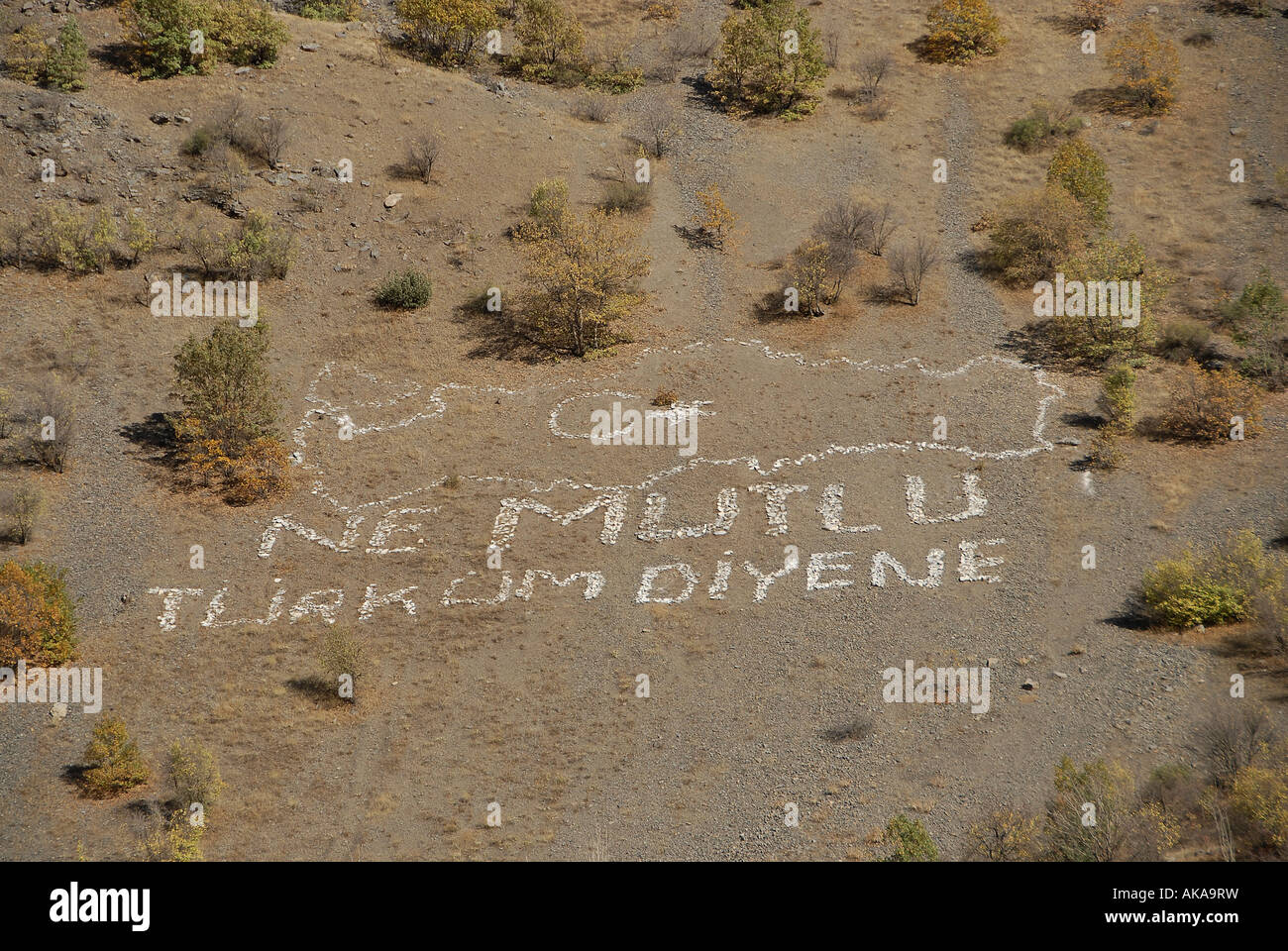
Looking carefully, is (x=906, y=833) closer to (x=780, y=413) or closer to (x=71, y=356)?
(x=780, y=413)

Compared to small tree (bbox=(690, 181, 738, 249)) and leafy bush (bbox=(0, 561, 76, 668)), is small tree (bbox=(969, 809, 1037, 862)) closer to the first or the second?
leafy bush (bbox=(0, 561, 76, 668))

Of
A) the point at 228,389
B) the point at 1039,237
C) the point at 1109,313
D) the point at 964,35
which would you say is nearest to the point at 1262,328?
the point at 1109,313

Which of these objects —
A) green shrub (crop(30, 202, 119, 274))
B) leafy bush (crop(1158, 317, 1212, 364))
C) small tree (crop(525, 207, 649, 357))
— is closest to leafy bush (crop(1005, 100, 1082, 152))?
leafy bush (crop(1158, 317, 1212, 364))

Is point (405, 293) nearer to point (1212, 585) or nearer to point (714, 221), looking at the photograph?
point (714, 221)

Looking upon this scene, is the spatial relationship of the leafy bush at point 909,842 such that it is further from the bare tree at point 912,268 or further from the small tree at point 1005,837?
the bare tree at point 912,268

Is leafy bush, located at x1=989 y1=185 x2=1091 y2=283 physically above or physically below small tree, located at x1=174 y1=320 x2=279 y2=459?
above

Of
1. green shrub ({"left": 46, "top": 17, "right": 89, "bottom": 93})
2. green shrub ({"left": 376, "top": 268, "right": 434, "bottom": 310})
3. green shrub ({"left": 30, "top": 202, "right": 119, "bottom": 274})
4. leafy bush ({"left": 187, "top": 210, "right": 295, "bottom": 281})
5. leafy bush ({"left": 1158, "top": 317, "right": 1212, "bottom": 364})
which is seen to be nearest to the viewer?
leafy bush ({"left": 1158, "top": 317, "right": 1212, "bottom": 364})

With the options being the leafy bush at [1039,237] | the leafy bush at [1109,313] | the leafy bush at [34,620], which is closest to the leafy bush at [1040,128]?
the leafy bush at [1039,237]
